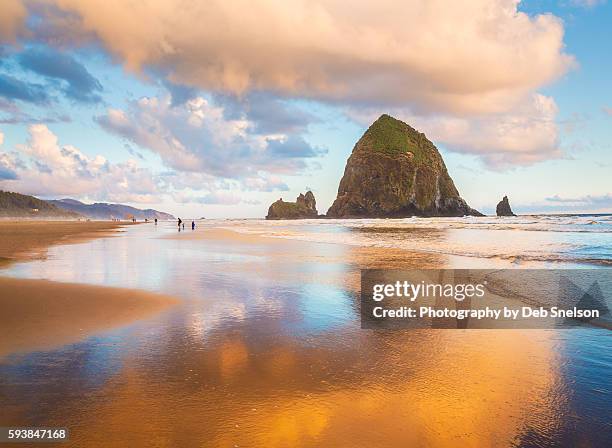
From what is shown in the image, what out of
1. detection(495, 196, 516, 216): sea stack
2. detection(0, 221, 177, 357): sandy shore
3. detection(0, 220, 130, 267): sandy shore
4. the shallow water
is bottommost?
detection(0, 220, 130, 267): sandy shore

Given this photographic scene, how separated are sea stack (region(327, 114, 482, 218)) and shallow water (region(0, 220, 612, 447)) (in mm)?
148194

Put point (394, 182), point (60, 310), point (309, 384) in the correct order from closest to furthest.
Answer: point (309, 384)
point (60, 310)
point (394, 182)

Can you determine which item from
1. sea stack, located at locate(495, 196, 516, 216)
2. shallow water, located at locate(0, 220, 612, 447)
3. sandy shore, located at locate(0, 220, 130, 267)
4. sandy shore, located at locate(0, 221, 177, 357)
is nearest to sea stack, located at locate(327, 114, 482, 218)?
sea stack, located at locate(495, 196, 516, 216)

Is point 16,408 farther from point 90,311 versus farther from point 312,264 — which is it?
point 312,264

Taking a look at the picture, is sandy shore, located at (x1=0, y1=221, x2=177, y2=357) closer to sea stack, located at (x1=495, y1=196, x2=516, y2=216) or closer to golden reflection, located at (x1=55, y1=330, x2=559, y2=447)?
golden reflection, located at (x1=55, y1=330, x2=559, y2=447)

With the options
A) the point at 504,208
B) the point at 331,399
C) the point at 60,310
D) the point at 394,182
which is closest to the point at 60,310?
the point at 60,310

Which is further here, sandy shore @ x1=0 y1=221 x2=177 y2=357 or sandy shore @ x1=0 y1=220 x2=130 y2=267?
sandy shore @ x1=0 y1=220 x2=130 y2=267

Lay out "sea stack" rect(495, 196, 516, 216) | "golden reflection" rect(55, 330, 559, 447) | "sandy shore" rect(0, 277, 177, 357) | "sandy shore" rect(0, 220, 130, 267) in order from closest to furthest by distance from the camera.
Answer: "golden reflection" rect(55, 330, 559, 447) → "sandy shore" rect(0, 277, 177, 357) → "sandy shore" rect(0, 220, 130, 267) → "sea stack" rect(495, 196, 516, 216)

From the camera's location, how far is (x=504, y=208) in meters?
174

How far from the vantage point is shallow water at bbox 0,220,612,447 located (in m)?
4.09

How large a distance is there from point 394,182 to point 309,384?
160 meters

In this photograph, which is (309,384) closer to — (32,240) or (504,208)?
(32,240)

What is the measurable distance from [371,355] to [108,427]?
12.9ft

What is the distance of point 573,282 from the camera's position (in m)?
12.6
